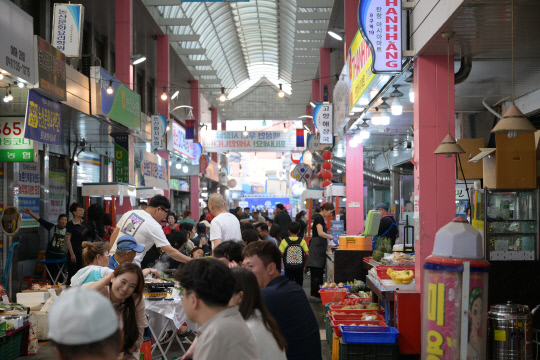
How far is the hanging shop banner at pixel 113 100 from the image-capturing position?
11.6 metres

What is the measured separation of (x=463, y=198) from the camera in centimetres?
1152

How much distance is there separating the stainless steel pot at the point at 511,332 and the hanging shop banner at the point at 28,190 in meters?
9.97

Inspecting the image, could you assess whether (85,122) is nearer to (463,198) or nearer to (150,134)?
(150,134)

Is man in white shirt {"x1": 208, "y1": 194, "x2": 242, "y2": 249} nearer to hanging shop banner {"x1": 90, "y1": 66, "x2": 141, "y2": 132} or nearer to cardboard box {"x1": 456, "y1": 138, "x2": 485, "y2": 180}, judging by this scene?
cardboard box {"x1": 456, "y1": 138, "x2": 485, "y2": 180}

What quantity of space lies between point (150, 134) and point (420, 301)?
1246cm

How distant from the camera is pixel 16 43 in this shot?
7352 mm

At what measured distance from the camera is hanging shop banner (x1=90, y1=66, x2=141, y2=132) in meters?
11.6

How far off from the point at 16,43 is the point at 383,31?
446cm

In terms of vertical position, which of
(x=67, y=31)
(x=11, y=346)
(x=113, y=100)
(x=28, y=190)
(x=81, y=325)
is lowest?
(x=11, y=346)

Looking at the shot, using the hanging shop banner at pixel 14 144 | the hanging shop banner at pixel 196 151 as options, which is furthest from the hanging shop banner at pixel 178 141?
the hanging shop banner at pixel 14 144

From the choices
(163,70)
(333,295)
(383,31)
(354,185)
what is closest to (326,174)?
(354,185)

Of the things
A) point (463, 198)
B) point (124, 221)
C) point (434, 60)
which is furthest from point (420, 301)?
point (463, 198)


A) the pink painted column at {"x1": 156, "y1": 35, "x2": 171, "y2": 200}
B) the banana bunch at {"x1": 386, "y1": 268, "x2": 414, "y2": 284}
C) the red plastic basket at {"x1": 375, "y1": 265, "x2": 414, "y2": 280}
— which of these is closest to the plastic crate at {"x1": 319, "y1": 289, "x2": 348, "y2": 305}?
the red plastic basket at {"x1": 375, "y1": 265, "x2": 414, "y2": 280}

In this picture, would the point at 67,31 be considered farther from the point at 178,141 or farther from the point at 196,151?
the point at 196,151
